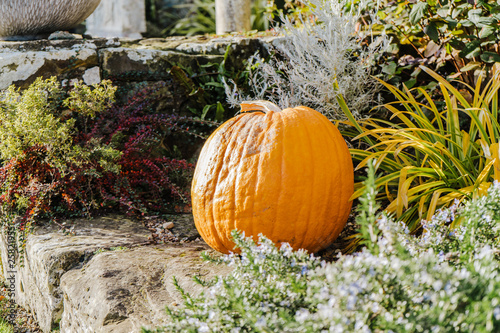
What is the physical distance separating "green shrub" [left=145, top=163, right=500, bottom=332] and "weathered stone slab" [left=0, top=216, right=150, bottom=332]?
3.40 ft

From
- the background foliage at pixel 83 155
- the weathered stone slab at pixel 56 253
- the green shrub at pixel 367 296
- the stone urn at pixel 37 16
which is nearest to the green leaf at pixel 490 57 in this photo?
the green shrub at pixel 367 296

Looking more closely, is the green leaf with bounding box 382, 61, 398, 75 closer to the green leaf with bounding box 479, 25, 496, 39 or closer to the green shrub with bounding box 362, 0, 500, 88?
the green shrub with bounding box 362, 0, 500, 88

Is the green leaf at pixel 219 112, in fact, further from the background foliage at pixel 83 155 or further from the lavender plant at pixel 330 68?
the background foliage at pixel 83 155

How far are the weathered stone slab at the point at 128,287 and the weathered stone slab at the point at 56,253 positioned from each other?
0.09 m

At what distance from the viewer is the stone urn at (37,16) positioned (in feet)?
9.25

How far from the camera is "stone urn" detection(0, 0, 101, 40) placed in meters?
2.82

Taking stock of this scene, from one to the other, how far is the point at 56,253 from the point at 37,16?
175 cm

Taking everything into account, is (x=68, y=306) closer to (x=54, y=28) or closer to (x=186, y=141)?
(x=186, y=141)

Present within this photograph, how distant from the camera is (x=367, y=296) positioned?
99cm

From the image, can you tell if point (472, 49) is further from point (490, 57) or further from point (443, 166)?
point (443, 166)

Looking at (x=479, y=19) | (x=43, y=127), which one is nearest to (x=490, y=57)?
(x=479, y=19)

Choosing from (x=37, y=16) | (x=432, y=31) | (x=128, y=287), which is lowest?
(x=128, y=287)

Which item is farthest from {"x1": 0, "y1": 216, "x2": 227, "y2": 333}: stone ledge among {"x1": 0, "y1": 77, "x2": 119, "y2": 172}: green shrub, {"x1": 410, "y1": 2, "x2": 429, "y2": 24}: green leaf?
{"x1": 410, "y1": 2, "x2": 429, "y2": 24}: green leaf

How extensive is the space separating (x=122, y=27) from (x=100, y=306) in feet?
18.7
